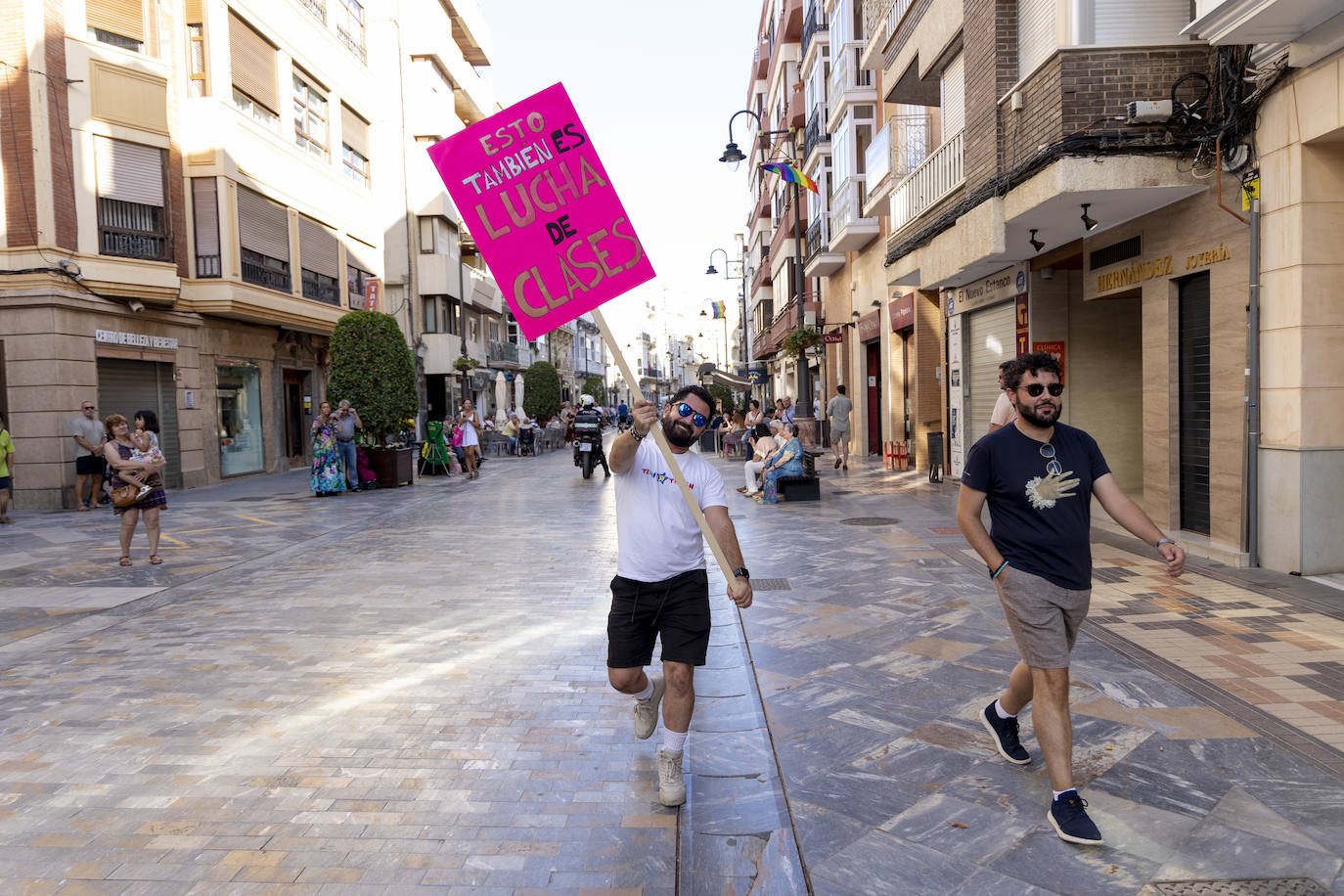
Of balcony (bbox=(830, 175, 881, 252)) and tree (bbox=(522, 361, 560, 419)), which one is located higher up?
balcony (bbox=(830, 175, 881, 252))

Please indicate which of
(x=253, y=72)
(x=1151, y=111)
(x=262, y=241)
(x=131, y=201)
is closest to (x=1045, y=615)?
(x=1151, y=111)

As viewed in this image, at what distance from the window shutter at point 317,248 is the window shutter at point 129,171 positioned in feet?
18.5

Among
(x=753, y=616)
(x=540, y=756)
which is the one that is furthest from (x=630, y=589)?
(x=753, y=616)

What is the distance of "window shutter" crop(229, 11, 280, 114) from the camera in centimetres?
2123

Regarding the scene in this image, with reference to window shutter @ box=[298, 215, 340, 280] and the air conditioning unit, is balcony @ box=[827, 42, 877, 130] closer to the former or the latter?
window shutter @ box=[298, 215, 340, 280]

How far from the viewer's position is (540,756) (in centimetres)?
442

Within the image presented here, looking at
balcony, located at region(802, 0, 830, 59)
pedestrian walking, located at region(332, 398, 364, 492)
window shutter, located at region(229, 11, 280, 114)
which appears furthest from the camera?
balcony, located at region(802, 0, 830, 59)

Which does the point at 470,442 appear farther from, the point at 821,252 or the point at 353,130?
the point at 353,130

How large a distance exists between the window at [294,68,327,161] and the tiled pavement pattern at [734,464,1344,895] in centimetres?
2215

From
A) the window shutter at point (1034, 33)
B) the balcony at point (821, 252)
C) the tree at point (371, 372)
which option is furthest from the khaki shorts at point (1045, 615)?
the balcony at point (821, 252)

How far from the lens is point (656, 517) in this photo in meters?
3.97

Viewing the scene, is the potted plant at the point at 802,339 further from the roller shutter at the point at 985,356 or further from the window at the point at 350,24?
the window at the point at 350,24

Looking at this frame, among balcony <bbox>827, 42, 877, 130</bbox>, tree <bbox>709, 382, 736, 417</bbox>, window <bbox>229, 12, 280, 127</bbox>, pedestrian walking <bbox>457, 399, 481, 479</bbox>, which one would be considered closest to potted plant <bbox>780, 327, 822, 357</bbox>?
balcony <bbox>827, 42, 877, 130</bbox>

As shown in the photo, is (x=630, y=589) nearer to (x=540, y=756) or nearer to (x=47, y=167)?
(x=540, y=756)
